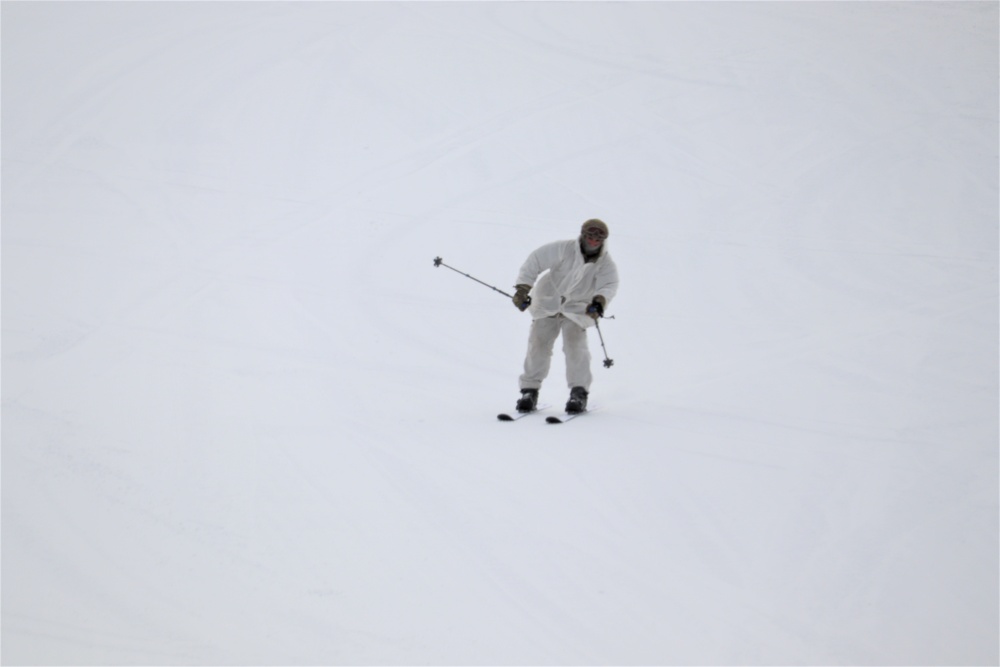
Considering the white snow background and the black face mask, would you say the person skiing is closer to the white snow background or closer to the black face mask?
the black face mask

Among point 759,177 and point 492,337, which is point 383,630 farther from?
point 759,177

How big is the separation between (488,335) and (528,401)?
291 centimetres

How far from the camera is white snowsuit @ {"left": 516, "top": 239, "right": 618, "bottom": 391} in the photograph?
7406 millimetres

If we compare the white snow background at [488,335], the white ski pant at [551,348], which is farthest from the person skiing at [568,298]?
the white snow background at [488,335]

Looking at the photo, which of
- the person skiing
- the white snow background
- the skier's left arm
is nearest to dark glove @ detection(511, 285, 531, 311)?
the person skiing

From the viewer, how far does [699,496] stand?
575 cm

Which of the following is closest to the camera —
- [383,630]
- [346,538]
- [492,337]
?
[383,630]

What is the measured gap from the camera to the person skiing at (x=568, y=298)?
287 inches

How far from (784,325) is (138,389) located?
6.43m

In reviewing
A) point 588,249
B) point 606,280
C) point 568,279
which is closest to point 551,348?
point 568,279

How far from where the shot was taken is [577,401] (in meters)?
7.46

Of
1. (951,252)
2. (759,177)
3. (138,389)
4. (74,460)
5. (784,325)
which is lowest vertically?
(74,460)

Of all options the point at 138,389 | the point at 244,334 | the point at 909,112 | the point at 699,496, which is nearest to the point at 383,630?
the point at 699,496

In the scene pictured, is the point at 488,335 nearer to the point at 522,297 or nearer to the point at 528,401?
the point at 528,401
